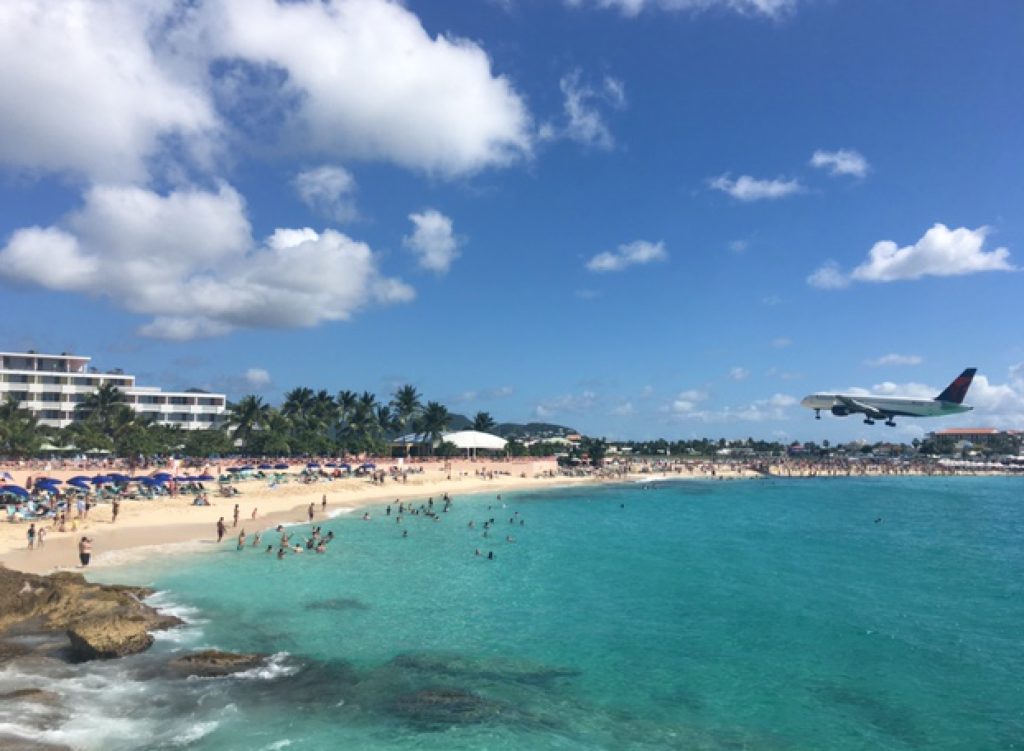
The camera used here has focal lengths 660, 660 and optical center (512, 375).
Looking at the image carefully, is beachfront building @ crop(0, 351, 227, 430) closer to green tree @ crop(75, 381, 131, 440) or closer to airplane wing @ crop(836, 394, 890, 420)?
green tree @ crop(75, 381, 131, 440)

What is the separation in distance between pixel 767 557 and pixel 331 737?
105 ft

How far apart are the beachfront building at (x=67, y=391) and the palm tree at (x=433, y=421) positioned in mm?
29809

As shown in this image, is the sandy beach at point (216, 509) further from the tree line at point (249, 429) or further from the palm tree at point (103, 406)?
the palm tree at point (103, 406)

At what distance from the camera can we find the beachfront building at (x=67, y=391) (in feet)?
266

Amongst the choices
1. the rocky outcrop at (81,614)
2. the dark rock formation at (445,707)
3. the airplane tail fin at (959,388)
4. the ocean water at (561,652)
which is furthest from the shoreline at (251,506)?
the airplane tail fin at (959,388)

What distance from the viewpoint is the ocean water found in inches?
571

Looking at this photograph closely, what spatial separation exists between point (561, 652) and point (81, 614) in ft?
48.5

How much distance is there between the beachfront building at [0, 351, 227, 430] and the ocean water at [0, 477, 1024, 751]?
195 ft

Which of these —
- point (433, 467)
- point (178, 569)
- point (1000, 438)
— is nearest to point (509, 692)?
point (178, 569)

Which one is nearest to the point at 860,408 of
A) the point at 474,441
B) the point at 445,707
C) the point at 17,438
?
the point at 474,441

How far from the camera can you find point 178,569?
1148 inches

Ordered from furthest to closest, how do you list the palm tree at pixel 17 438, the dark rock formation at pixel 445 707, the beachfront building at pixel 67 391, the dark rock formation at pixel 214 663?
1. the beachfront building at pixel 67 391
2. the palm tree at pixel 17 438
3. the dark rock formation at pixel 214 663
4. the dark rock formation at pixel 445 707

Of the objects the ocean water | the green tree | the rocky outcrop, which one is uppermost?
the green tree

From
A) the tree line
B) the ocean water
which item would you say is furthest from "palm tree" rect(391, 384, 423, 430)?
the ocean water
